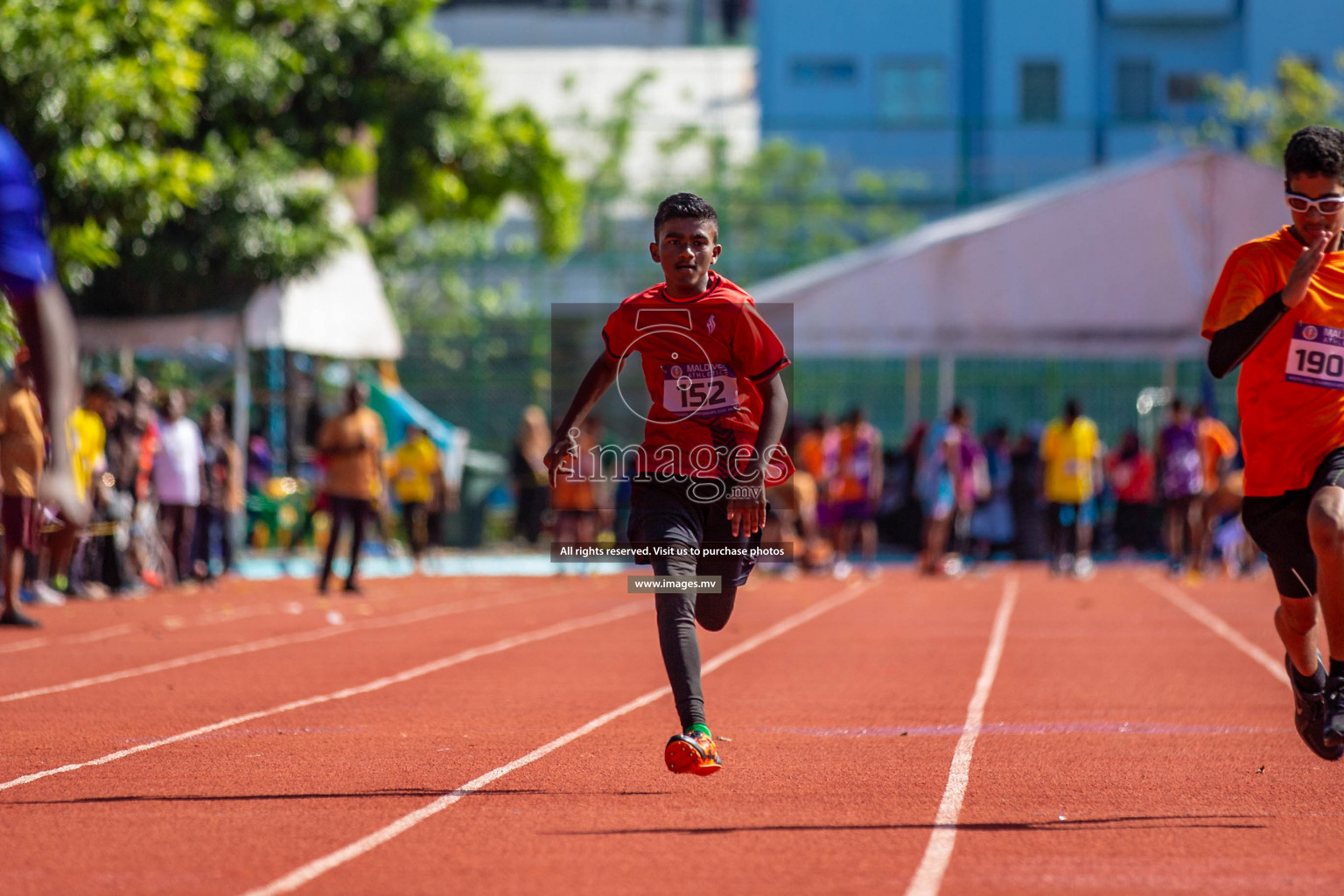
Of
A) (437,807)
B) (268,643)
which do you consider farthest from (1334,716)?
(268,643)

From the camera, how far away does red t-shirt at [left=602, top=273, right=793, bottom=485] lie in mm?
6855

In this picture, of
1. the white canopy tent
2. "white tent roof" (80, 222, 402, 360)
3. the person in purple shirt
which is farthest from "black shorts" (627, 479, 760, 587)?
"white tent roof" (80, 222, 402, 360)

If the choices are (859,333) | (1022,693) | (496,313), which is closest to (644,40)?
(496,313)

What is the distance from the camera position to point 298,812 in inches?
250

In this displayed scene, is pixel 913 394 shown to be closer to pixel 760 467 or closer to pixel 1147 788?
pixel 1147 788

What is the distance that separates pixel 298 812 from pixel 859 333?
1641cm

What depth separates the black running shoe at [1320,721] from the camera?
6.33 m

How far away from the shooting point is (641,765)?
24.5 ft

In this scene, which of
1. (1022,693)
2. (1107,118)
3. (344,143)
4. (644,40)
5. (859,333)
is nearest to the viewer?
(1022,693)

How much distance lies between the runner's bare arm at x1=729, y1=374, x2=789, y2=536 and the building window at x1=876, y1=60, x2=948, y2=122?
4023cm

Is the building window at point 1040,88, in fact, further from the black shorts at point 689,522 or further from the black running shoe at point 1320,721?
the black running shoe at point 1320,721

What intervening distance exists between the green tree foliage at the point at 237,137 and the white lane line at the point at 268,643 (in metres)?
3.82

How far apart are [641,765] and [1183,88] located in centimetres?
4239

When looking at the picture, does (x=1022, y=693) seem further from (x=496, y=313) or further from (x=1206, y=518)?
(x=496, y=313)
